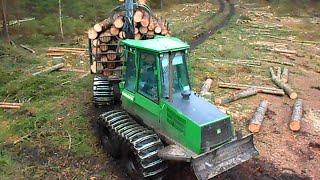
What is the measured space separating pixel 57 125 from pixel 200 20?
64.3ft

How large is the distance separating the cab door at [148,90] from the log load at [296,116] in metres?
5.18

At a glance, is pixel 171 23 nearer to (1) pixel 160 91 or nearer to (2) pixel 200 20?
(2) pixel 200 20

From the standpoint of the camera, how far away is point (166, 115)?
809cm

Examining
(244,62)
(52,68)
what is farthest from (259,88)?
(52,68)

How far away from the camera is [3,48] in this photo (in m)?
19.4

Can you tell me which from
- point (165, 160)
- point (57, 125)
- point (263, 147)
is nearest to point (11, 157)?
point (57, 125)

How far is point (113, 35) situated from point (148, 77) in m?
4.16

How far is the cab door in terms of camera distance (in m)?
8.23

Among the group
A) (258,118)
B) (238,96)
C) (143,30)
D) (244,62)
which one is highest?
(143,30)

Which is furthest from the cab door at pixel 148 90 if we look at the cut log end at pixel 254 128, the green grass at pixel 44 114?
the cut log end at pixel 254 128

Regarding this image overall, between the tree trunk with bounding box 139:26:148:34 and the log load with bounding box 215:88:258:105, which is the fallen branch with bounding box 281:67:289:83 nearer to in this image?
the log load with bounding box 215:88:258:105

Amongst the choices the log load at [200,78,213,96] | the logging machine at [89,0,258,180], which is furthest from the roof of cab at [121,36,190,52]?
the log load at [200,78,213,96]

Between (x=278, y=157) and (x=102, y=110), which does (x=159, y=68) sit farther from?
(x=102, y=110)

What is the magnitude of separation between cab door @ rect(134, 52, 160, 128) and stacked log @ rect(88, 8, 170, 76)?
10.0 ft
